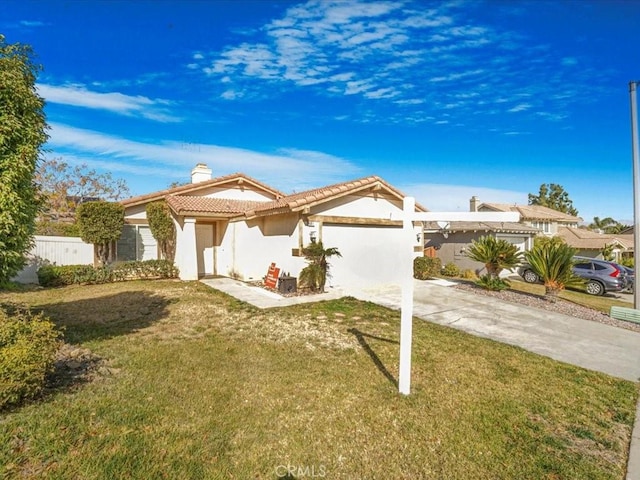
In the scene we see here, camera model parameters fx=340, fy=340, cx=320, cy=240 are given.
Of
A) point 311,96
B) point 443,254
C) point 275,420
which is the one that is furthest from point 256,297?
point 443,254

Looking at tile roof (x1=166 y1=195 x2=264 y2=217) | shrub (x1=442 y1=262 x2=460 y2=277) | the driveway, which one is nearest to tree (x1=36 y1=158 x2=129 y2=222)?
tile roof (x1=166 y1=195 x2=264 y2=217)

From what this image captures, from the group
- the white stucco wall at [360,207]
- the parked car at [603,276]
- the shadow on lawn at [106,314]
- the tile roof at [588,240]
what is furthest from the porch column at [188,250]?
the tile roof at [588,240]

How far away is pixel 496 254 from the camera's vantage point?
12.8 m

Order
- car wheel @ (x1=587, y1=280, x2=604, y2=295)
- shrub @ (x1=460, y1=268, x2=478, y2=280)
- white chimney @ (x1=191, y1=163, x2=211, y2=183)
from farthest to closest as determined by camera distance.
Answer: shrub @ (x1=460, y1=268, x2=478, y2=280), white chimney @ (x1=191, y1=163, x2=211, y2=183), car wheel @ (x1=587, y1=280, x2=604, y2=295)

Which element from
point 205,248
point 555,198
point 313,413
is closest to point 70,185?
point 205,248

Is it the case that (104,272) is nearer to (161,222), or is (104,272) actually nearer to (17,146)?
(161,222)

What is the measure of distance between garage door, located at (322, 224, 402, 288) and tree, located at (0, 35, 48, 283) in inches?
363

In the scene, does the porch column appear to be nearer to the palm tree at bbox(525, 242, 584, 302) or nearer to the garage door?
the garage door

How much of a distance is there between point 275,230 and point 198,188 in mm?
5357

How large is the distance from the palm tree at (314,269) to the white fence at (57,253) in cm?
1076

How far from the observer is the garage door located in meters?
13.2

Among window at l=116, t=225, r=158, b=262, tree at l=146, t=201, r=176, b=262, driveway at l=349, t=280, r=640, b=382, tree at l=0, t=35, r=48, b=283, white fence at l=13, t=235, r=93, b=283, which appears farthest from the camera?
window at l=116, t=225, r=158, b=262

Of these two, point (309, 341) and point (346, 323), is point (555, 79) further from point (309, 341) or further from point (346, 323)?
point (309, 341)

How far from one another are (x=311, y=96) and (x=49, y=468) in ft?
54.6
